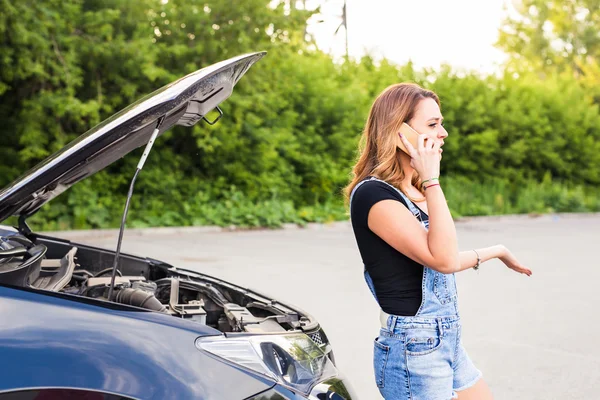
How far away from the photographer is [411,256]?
2.44 m

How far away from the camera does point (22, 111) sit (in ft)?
45.4

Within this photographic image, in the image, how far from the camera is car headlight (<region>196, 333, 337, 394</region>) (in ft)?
7.63

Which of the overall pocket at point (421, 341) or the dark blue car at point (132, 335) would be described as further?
the overall pocket at point (421, 341)

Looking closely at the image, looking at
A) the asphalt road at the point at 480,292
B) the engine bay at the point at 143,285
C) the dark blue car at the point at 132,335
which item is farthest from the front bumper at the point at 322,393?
the asphalt road at the point at 480,292

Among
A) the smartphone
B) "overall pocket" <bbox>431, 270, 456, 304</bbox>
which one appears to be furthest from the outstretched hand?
the smartphone

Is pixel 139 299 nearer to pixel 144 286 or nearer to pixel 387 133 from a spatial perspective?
pixel 144 286

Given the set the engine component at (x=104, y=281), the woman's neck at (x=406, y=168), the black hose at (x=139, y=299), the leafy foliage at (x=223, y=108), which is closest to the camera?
the woman's neck at (x=406, y=168)

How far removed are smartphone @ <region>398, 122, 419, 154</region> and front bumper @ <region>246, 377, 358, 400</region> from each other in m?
0.84

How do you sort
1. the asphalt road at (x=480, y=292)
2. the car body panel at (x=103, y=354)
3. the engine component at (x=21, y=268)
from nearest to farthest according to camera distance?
the car body panel at (x=103, y=354)
the engine component at (x=21, y=268)
the asphalt road at (x=480, y=292)

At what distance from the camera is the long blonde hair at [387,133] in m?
2.59

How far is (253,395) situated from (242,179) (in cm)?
1498

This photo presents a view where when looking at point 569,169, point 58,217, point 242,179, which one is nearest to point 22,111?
point 58,217

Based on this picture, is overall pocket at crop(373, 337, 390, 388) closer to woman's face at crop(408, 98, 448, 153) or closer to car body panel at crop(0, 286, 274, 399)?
car body panel at crop(0, 286, 274, 399)

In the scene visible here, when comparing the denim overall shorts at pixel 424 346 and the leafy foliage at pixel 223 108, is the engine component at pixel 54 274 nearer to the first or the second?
the denim overall shorts at pixel 424 346
